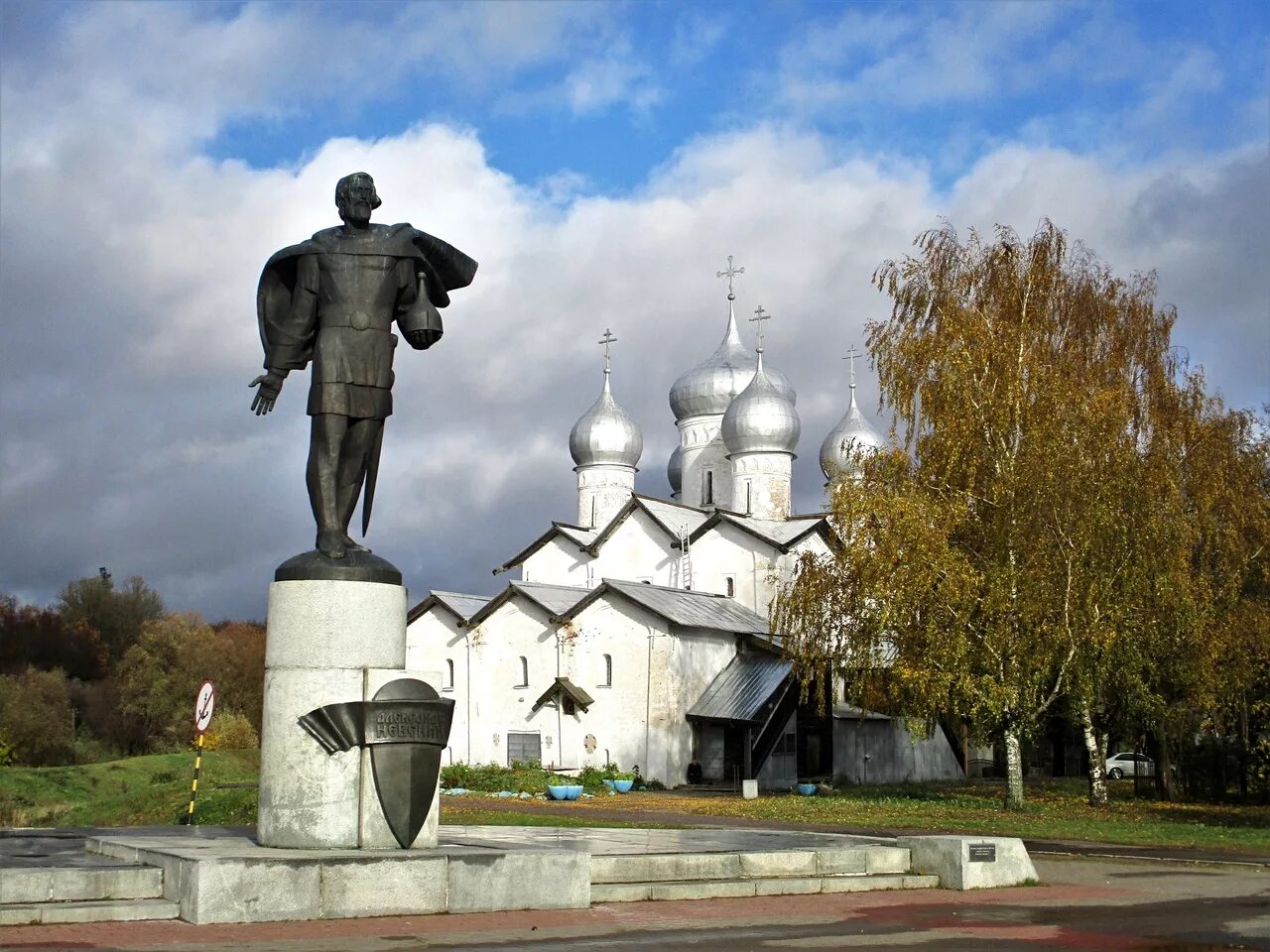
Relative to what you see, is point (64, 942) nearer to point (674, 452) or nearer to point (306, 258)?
point (306, 258)

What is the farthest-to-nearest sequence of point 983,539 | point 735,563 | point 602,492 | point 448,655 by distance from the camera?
point 602,492
point 735,563
point 448,655
point 983,539

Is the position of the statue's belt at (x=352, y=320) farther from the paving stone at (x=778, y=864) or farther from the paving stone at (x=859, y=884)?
the paving stone at (x=859, y=884)

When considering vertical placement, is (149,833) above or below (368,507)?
below

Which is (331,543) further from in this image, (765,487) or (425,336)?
(765,487)

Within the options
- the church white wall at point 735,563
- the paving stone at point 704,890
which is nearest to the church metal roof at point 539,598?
the church white wall at point 735,563

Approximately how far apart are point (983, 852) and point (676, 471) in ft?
140

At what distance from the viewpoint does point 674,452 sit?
54812 millimetres

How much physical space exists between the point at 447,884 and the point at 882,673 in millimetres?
18445

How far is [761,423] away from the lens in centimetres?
4678

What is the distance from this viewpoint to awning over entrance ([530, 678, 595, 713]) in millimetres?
38812

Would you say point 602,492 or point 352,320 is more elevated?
point 602,492

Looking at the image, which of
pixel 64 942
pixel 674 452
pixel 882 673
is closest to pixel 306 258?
pixel 64 942

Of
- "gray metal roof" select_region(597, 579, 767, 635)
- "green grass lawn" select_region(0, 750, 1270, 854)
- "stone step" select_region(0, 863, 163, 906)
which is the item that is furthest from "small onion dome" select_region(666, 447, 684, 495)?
"stone step" select_region(0, 863, 163, 906)

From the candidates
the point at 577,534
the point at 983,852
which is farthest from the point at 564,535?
the point at 983,852
